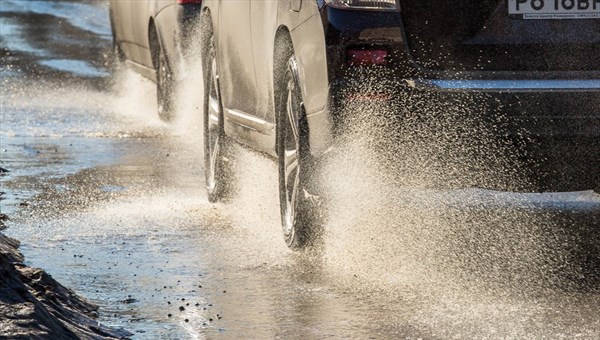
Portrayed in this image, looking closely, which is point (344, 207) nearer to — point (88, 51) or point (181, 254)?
point (181, 254)

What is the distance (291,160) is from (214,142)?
232 centimetres

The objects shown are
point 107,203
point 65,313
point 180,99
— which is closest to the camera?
point 65,313

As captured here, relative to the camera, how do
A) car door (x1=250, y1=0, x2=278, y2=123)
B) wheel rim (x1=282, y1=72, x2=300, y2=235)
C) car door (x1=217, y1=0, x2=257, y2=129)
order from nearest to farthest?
wheel rim (x1=282, y1=72, x2=300, y2=235) → car door (x1=250, y1=0, x2=278, y2=123) → car door (x1=217, y1=0, x2=257, y2=129)

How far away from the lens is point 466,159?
698cm

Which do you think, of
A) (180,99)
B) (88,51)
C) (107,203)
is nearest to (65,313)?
(107,203)

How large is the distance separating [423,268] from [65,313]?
1877mm

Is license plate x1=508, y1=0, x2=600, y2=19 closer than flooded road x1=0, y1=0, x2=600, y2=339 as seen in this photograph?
No

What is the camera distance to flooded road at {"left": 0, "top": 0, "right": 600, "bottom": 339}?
20.9 ft

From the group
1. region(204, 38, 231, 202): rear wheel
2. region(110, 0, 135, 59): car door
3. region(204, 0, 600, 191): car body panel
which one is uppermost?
region(204, 0, 600, 191): car body panel

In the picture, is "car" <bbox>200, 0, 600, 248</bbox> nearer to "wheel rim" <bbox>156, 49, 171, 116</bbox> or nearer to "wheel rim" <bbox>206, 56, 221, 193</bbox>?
"wheel rim" <bbox>206, 56, 221, 193</bbox>

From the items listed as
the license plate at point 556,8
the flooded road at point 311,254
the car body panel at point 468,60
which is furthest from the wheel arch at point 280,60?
the license plate at point 556,8

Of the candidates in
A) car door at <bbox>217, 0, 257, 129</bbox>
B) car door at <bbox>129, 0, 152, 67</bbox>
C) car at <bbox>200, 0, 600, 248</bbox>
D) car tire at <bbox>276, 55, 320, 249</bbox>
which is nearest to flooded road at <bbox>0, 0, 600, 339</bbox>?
Result: car tire at <bbox>276, 55, 320, 249</bbox>

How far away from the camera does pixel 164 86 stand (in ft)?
48.2

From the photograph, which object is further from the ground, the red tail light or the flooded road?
the red tail light
